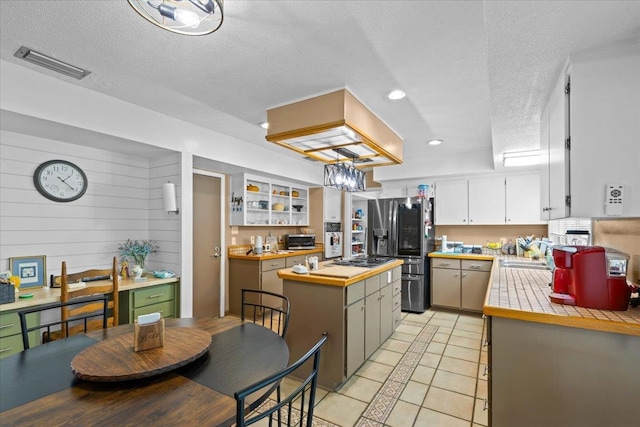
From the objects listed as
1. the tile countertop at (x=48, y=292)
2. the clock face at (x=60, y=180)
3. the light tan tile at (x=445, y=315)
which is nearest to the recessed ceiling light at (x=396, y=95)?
the tile countertop at (x=48, y=292)

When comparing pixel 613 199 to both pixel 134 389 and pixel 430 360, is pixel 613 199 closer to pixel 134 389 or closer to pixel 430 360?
pixel 430 360

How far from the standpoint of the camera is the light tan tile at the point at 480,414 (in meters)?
2.08

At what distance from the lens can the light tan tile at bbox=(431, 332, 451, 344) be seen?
3.51 metres

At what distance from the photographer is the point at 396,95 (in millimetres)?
2572

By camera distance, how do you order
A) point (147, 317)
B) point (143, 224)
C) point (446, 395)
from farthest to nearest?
1. point (143, 224)
2. point (446, 395)
3. point (147, 317)

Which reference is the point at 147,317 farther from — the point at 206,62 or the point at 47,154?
the point at 47,154

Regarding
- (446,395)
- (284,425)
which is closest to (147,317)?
(284,425)

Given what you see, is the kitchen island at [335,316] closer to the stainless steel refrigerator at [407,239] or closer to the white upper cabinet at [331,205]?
the stainless steel refrigerator at [407,239]

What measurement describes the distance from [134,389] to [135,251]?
2.60 m

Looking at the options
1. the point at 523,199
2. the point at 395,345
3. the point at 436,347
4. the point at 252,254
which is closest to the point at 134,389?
the point at 395,345

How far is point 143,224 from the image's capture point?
3580 mm

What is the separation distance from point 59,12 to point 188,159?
70.3 inches

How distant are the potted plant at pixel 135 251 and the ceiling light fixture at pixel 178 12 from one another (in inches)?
105

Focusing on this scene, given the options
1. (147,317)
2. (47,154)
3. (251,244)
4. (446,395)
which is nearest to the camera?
(147,317)
